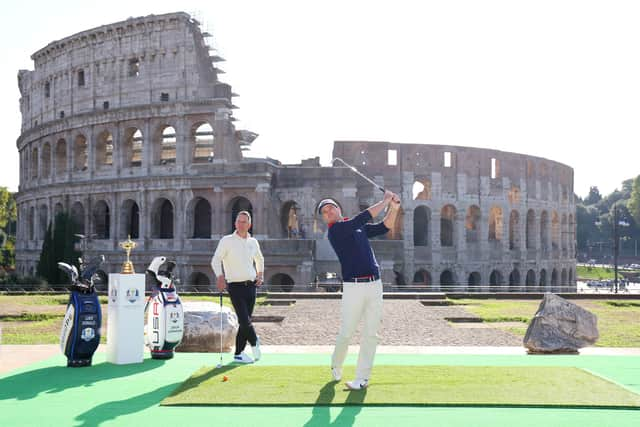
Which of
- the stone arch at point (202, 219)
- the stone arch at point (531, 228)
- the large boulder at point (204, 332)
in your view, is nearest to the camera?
the large boulder at point (204, 332)

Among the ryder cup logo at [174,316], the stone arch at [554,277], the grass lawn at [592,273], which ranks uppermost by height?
the ryder cup logo at [174,316]

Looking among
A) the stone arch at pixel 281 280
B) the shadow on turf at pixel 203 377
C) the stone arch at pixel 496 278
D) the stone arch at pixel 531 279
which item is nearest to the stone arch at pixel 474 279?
the stone arch at pixel 496 278

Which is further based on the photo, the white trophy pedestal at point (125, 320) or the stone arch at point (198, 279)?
the stone arch at point (198, 279)

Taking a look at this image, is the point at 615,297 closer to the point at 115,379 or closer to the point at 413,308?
the point at 413,308

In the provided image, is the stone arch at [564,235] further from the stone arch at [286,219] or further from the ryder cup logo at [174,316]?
the ryder cup logo at [174,316]

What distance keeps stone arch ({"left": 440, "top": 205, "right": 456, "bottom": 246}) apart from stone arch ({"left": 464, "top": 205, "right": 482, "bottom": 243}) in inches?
46.0

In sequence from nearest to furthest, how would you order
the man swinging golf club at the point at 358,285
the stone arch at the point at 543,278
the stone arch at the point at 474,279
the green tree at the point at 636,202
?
the man swinging golf club at the point at 358,285
the stone arch at the point at 474,279
the stone arch at the point at 543,278
the green tree at the point at 636,202

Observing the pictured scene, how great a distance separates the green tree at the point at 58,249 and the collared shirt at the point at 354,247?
1385 inches

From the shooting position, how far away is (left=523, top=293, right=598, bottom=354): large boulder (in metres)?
10.2

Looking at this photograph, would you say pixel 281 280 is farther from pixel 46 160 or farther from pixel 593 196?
pixel 593 196

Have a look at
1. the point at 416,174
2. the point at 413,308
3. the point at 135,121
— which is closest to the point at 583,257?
the point at 416,174

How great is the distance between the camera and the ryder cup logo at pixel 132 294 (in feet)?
29.3

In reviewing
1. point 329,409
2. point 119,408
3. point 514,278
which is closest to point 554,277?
point 514,278

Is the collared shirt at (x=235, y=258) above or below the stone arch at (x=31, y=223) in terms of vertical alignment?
below
